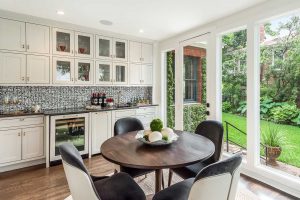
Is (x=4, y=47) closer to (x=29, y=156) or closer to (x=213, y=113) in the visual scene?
(x=29, y=156)

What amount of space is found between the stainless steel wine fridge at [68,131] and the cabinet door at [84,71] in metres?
0.72

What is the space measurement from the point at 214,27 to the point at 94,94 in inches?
104

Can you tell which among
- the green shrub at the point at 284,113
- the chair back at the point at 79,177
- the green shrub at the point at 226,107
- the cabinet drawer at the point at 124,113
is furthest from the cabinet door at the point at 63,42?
the green shrub at the point at 284,113

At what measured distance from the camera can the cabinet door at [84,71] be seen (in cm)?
370

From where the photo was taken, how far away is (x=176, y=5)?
274cm

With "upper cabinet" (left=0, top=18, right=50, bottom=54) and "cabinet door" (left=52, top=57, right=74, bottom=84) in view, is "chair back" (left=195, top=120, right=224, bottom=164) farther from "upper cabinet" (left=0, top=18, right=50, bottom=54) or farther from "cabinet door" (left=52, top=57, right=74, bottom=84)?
"upper cabinet" (left=0, top=18, right=50, bottom=54)

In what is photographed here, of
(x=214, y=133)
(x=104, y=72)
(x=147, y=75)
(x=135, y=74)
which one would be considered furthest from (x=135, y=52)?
(x=214, y=133)

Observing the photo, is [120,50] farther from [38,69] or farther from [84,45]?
[38,69]

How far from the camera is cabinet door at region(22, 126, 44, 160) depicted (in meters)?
3.06

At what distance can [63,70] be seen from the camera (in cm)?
357

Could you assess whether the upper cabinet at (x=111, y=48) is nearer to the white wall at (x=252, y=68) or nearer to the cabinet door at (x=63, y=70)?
the cabinet door at (x=63, y=70)

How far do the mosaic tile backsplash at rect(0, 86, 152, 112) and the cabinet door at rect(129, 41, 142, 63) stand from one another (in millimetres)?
724

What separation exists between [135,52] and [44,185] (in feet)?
10.2

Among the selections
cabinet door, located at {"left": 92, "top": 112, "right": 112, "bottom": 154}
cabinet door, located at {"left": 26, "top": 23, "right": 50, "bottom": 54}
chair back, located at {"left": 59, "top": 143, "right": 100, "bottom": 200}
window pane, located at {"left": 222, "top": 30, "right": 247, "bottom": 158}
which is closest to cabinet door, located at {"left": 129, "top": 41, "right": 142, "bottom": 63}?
cabinet door, located at {"left": 92, "top": 112, "right": 112, "bottom": 154}
